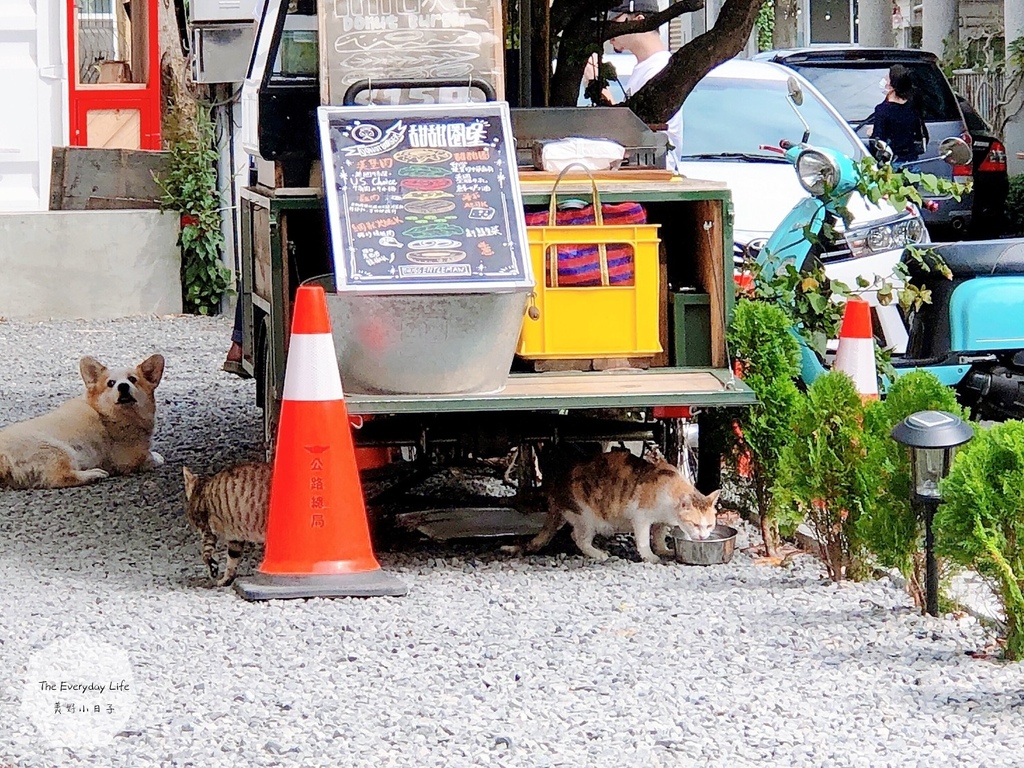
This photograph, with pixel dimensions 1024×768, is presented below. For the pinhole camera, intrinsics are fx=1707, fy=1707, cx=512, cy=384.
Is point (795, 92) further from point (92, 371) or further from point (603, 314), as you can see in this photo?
point (92, 371)

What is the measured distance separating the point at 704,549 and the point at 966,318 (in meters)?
2.11

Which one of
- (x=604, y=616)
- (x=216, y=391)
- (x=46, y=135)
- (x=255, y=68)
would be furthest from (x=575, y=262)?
(x=46, y=135)

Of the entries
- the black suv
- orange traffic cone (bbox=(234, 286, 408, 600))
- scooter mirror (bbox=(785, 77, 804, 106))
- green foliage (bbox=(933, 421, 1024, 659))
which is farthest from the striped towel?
the black suv

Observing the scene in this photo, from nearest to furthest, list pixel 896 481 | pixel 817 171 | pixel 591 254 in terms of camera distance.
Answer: pixel 896 481 → pixel 591 254 → pixel 817 171

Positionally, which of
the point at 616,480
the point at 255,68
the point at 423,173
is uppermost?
the point at 255,68

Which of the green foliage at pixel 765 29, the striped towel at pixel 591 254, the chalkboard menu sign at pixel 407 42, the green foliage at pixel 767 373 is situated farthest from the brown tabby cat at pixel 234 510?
the green foliage at pixel 765 29

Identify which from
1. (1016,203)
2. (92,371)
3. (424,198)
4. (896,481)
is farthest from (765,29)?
(896,481)

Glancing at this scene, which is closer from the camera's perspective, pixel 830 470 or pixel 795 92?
pixel 830 470

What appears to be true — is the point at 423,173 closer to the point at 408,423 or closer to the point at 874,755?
the point at 408,423

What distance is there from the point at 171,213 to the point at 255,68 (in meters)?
6.43

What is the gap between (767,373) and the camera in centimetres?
590

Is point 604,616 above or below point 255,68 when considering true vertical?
below

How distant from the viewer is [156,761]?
3.86 m

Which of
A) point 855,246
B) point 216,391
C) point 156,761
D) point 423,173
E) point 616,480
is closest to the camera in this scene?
point 156,761
